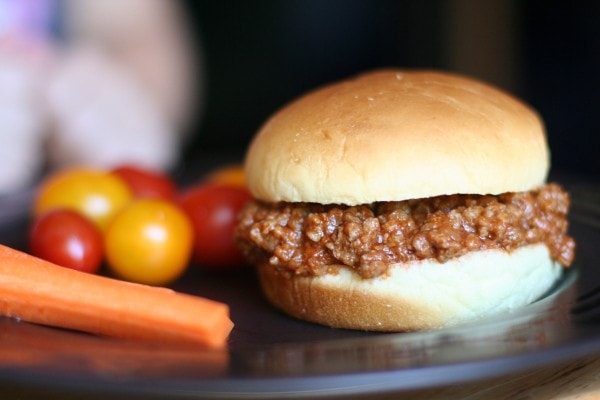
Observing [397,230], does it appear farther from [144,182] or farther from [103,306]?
[144,182]

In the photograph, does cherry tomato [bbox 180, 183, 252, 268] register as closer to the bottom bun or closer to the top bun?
the top bun

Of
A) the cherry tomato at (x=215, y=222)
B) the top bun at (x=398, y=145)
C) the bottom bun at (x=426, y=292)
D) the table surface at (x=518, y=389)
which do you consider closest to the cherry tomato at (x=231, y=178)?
the cherry tomato at (x=215, y=222)

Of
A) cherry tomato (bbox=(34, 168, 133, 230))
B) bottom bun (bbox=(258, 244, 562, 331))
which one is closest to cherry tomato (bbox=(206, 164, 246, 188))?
cherry tomato (bbox=(34, 168, 133, 230))

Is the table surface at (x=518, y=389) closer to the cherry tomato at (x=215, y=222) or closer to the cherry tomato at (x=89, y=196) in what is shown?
the cherry tomato at (x=215, y=222)

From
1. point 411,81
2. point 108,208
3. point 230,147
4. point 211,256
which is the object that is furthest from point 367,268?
point 230,147

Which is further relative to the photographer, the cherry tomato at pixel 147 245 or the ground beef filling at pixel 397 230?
the cherry tomato at pixel 147 245

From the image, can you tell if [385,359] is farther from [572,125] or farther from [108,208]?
[572,125]

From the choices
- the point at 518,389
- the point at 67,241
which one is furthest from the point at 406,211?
→ the point at 67,241
